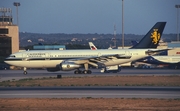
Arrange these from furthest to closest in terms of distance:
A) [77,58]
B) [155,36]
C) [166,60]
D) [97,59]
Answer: [166,60] < [155,36] < [77,58] < [97,59]

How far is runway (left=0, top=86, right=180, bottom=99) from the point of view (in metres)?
39.2

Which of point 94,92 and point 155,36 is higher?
point 155,36

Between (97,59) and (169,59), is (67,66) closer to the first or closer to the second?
(97,59)

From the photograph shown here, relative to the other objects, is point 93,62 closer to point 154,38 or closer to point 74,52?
point 74,52

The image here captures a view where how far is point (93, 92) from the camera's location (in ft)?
137

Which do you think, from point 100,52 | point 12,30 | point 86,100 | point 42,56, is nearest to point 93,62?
point 100,52

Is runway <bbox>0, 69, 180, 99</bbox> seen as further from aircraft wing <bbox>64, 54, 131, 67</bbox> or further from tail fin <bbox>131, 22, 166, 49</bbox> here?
tail fin <bbox>131, 22, 166, 49</bbox>

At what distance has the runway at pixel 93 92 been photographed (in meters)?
39.2

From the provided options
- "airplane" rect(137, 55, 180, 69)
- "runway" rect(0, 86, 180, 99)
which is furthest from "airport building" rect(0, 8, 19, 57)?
"runway" rect(0, 86, 180, 99)

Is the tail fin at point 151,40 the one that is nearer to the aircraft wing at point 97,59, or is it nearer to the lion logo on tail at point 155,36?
the lion logo on tail at point 155,36

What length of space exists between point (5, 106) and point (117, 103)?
299 inches

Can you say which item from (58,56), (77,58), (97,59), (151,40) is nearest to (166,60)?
(151,40)

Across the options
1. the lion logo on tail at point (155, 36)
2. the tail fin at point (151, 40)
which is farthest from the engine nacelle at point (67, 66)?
the lion logo on tail at point (155, 36)

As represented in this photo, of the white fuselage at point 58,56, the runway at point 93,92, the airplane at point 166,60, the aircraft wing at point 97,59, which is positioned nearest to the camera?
the runway at point 93,92
